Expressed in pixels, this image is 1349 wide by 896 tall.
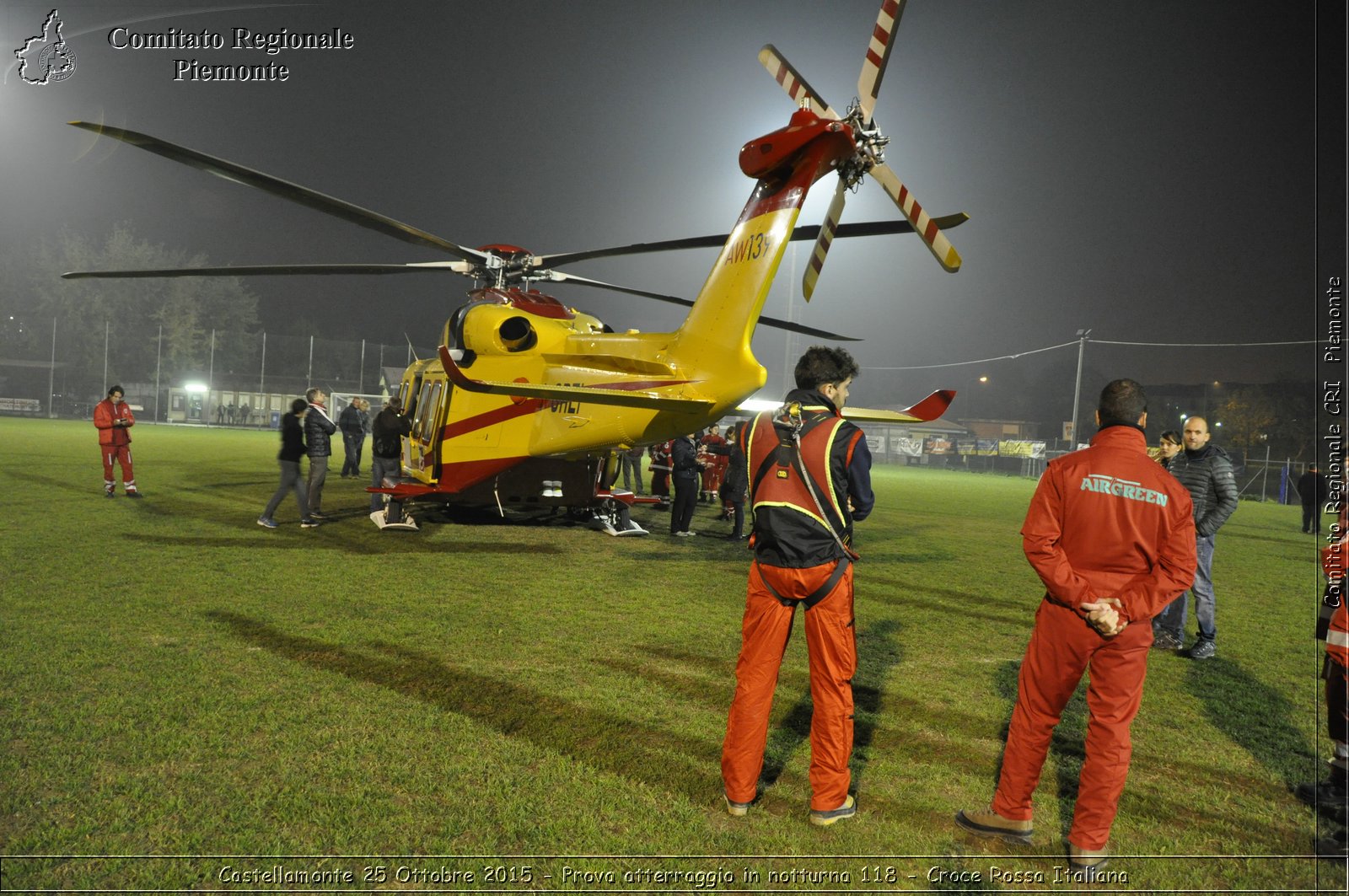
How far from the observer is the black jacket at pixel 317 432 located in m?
10.2

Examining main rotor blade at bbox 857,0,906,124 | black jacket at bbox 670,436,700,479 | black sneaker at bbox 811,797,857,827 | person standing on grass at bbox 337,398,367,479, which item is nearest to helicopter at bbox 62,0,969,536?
main rotor blade at bbox 857,0,906,124

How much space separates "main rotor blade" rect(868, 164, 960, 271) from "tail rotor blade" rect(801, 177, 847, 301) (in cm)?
38

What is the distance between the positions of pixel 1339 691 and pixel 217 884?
15.9 ft

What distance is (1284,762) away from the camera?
4.03 meters

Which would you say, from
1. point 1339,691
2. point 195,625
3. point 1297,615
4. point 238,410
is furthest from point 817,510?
point 238,410

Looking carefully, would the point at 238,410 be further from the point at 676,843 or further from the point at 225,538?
the point at 676,843

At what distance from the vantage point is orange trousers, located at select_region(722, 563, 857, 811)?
3.11 m

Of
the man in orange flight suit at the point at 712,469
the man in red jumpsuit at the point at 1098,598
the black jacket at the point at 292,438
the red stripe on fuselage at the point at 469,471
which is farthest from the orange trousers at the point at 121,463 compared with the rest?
the man in red jumpsuit at the point at 1098,598

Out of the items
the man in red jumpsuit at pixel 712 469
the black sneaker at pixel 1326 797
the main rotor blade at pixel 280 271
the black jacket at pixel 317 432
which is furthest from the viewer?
the man in red jumpsuit at pixel 712 469

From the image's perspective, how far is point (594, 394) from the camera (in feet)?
21.0

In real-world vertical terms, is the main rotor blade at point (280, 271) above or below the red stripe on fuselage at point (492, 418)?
above

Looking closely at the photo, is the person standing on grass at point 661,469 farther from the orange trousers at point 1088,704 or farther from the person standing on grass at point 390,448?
the orange trousers at point 1088,704

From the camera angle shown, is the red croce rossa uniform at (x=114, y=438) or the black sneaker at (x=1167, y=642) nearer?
the black sneaker at (x=1167, y=642)

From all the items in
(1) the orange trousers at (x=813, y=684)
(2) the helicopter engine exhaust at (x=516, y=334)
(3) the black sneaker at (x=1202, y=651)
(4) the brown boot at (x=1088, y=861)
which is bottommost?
(4) the brown boot at (x=1088, y=861)
